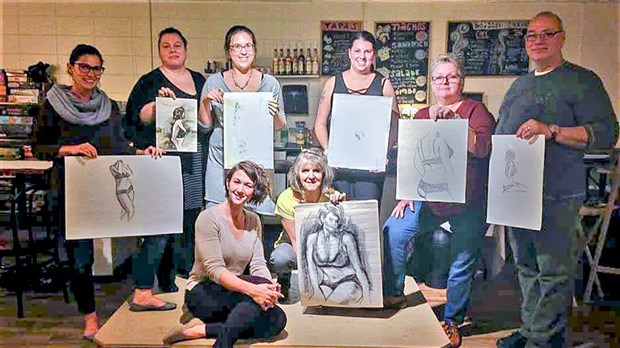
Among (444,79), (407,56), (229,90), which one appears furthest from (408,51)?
(229,90)

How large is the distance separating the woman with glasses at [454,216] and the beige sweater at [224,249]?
60cm

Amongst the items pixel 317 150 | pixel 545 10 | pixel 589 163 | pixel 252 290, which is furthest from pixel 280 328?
pixel 545 10

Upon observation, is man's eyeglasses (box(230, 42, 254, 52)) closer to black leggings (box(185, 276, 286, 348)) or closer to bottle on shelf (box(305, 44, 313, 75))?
bottle on shelf (box(305, 44, 313, 75))

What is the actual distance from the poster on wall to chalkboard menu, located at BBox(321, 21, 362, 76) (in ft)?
0.40

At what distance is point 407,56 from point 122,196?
1.45 metres

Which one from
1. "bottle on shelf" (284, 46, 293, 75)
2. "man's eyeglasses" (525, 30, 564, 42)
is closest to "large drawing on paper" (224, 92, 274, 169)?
"bottle on shelf" (284, 46, 293, 75)

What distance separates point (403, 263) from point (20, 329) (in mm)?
1906

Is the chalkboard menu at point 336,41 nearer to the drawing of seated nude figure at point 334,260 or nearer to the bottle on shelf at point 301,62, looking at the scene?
the bottle on shelf at point 301,62

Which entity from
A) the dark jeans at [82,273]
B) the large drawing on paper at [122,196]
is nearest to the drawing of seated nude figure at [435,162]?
the large drawing on paper at [122,196]

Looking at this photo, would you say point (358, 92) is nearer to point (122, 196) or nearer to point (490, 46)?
point (490, 46)

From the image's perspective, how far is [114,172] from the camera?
2307mm

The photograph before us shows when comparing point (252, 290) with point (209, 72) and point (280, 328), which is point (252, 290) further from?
point (209, 72)

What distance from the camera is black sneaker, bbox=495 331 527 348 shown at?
2352 millimetres

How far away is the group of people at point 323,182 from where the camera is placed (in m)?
2.19
